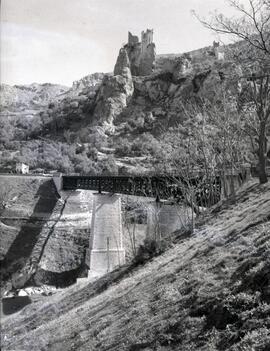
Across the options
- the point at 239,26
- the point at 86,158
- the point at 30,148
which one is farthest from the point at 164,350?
the point at 30,148

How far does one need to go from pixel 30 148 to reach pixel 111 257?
62073 millimetres

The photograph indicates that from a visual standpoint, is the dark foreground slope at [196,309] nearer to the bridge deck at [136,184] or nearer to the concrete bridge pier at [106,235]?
the bridge deck at [136,184]

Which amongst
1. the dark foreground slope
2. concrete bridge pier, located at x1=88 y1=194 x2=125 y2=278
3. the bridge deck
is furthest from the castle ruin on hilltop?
the dark foreground slope

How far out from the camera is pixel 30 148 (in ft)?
307

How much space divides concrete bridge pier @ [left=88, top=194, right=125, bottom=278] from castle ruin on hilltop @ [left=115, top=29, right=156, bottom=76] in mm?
86166

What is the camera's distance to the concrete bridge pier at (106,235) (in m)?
36.2

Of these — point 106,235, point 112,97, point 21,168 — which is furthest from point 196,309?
point 112,97

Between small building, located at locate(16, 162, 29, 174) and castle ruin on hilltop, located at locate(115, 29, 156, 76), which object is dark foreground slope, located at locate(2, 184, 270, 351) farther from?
castle ruin on hilltop, located at locate(115, 29, 156, 76)

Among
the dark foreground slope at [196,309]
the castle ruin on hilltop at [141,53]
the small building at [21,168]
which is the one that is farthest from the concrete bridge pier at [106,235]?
the castle ruin on hilltop at [141,53]

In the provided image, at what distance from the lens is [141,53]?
121 m

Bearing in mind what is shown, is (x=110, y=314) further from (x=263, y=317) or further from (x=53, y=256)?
(x=53, y=256)

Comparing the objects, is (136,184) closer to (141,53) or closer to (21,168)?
(21,168)

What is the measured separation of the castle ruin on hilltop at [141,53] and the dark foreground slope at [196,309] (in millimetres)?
110628

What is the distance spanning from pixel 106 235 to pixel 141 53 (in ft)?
304
